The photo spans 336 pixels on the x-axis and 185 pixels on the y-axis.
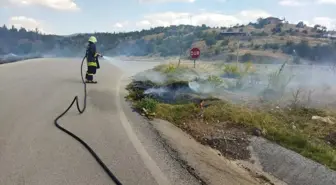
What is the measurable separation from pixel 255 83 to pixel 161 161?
8.79 metres

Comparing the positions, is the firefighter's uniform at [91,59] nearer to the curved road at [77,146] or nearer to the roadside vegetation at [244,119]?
the roadside vegetation at [244,119]

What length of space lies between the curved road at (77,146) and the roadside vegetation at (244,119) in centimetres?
110

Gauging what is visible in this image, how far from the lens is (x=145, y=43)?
63438 millimetres

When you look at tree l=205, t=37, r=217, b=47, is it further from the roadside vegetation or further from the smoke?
the roadside vegetation

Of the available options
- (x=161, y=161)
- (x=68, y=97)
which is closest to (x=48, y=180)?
(x=161, y=161)

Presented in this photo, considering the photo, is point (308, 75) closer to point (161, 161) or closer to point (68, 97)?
point (68, 97)

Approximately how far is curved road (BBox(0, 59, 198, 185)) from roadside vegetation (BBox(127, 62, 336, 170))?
110 centimetres

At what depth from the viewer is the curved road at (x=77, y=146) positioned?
5324mm

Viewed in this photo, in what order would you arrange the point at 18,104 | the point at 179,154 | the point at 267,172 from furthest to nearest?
1. the point at 18,104
2. the point at 267,172
3. the point at 179,154

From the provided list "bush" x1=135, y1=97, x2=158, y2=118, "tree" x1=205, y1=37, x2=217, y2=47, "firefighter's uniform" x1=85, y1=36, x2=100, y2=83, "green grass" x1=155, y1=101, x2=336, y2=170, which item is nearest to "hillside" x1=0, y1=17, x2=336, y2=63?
"tree" x1=205, y1=37, x2=217, y2=47

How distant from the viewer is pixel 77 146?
6.52 m

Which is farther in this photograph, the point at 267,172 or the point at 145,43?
the point at 145,43

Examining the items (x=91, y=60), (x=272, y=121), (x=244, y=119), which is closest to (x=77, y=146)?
(x=244, y=119)

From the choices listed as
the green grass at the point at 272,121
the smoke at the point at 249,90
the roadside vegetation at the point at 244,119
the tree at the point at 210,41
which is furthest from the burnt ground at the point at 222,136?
the tree at the point at 210,41
